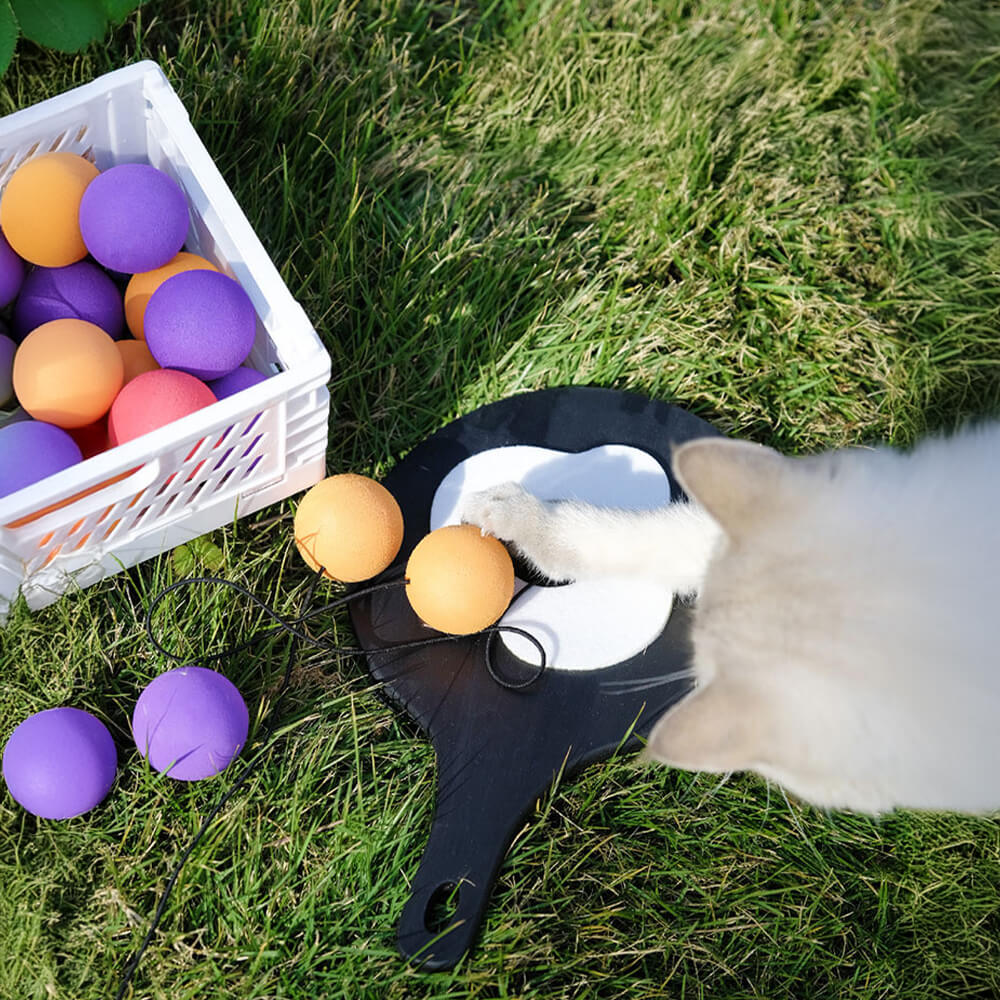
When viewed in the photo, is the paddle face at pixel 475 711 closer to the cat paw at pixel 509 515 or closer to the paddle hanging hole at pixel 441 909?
the paddle hanging hole at pixel 441 909

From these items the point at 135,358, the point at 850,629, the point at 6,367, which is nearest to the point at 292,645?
the point at 135,358

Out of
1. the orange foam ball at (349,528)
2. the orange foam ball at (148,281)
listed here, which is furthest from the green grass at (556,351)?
the orange foam ball at (148,281)

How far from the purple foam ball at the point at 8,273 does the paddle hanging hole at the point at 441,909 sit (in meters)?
1.26

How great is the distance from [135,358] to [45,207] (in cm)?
28

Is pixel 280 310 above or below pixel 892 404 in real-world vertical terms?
above

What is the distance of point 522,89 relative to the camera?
2322 mm

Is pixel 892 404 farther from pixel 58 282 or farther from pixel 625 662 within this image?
pixel 58 282

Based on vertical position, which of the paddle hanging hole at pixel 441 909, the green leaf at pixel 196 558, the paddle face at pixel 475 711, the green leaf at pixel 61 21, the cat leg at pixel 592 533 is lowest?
the paddle hanging hole at pixel 441 909

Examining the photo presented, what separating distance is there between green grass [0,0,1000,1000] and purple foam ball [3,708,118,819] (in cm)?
9

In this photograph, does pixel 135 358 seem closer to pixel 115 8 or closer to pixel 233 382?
pixel 233 382

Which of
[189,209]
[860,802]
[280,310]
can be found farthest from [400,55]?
[860,802]

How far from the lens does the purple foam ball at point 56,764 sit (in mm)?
1480

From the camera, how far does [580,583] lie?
1.83 meters

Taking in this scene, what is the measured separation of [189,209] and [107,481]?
22.7 inches
